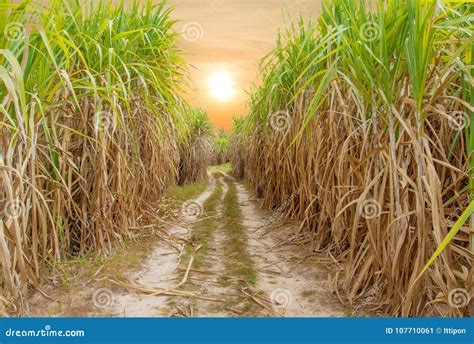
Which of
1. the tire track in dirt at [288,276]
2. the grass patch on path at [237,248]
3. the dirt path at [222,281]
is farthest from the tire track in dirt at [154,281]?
the tire track in dirt at [288,276]

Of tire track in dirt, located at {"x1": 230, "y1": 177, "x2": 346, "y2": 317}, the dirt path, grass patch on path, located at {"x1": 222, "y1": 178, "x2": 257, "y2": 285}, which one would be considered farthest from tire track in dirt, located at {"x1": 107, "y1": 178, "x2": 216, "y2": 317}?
tire track in dirt, located at {"x1": 230, "y1": 177, "x2": 346, "y2": 317}

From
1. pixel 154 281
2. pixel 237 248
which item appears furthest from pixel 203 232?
pixel 154 281

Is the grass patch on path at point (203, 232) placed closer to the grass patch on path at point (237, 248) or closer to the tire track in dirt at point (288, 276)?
the grass patch on path at point (237, 248)

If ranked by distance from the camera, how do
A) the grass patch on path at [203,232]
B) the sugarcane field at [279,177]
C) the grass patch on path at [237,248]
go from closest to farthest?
the sugarcane field at [279,177], the grass patch on path at [237,248], the grass patch on path at [203,232]

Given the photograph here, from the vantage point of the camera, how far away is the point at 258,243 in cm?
406

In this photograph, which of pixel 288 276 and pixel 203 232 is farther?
pixel 203 232

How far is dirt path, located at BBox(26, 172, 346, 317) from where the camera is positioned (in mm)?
2416

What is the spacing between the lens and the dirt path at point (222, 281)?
2416mm

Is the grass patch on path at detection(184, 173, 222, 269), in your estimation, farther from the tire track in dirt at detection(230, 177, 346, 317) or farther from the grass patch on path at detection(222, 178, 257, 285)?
the tire track in dirt at detection(230, 177, 346, 317)

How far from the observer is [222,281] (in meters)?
2.94

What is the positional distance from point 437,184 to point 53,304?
2086mm

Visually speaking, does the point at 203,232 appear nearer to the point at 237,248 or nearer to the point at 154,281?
the point at 237,248

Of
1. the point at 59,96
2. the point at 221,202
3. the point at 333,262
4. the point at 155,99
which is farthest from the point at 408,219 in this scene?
the point at 221,202

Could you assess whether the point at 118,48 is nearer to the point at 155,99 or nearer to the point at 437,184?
the point at 155,99
